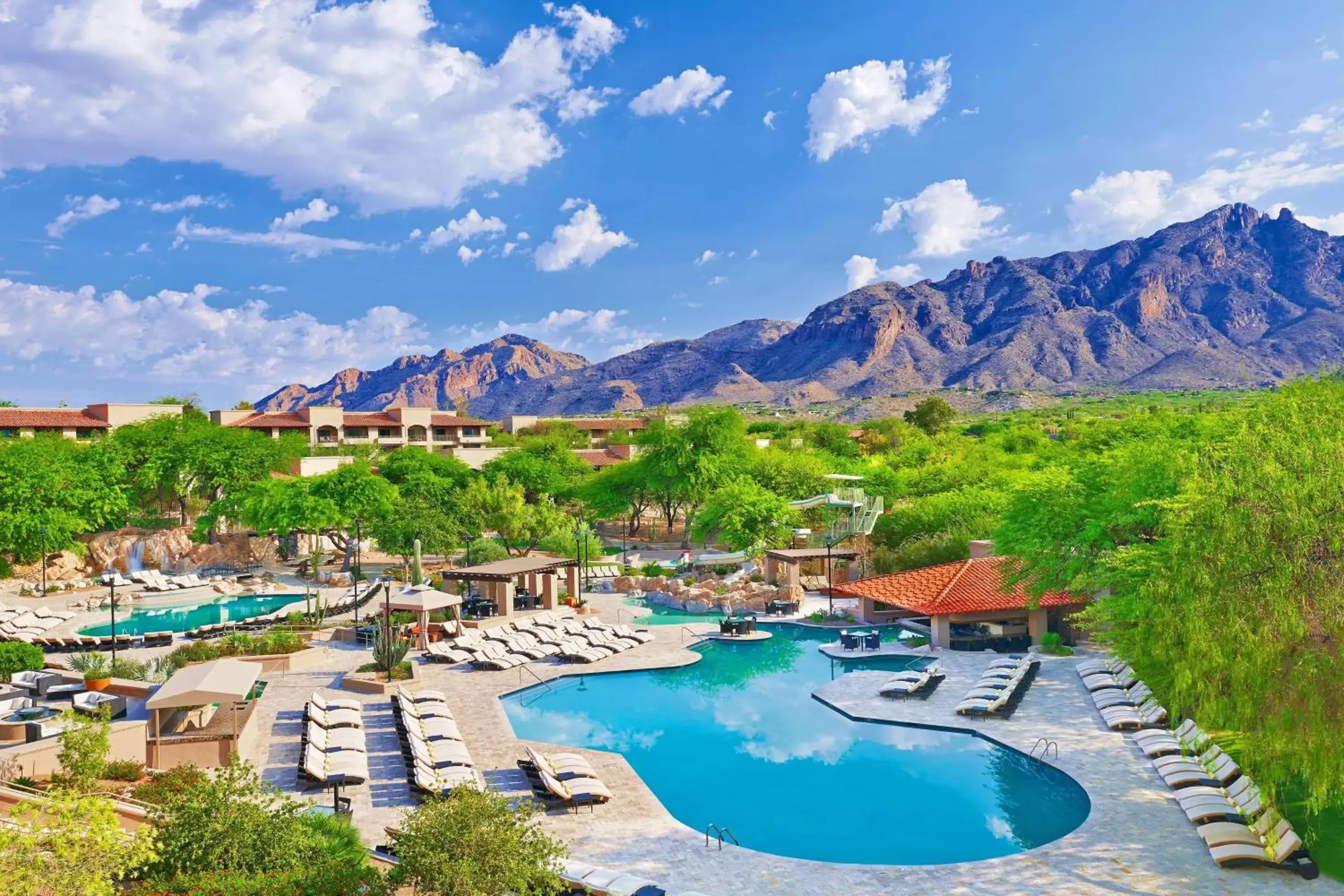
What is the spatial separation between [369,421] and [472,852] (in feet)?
310

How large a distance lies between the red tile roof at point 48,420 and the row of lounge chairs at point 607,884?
82951mm

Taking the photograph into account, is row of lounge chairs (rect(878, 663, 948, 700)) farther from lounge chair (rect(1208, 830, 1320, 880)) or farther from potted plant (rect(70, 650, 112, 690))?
potted plant (rect(70, 650, 112, 690))

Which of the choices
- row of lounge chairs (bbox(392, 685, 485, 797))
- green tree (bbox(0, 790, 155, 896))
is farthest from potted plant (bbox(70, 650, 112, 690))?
green tree (bbox(0, 790, 155, 896))

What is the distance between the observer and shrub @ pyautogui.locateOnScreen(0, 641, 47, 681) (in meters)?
26.1

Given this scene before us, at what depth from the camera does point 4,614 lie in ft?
117

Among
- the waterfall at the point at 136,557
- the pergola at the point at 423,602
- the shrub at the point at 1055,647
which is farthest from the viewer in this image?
the waterfall at the point at 136,557

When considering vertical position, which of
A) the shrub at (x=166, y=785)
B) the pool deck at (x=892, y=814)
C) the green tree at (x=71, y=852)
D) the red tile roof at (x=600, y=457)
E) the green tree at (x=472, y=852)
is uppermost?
the red tile roof at (x=600, y=457)

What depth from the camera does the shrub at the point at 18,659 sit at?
2608 centimetres

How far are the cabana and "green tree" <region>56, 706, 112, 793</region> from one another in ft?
3.39

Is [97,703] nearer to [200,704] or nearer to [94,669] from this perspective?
[94,669]

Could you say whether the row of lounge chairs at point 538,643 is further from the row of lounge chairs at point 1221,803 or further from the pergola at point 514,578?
the row of lounge chairs at point 1221,803

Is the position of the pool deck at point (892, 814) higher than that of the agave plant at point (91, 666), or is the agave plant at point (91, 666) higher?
the agave plant at point (91, 666)

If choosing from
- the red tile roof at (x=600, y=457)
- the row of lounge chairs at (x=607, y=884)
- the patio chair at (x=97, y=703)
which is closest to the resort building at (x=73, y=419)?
the red tile roof at (x=600, y=457)

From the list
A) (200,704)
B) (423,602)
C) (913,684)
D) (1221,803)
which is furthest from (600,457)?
(1221,803)
